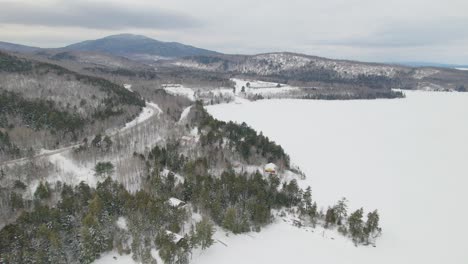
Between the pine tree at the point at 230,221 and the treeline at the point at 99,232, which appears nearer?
the treeline at the point at 99,232

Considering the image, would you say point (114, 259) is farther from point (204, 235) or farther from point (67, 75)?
point (67, 75)

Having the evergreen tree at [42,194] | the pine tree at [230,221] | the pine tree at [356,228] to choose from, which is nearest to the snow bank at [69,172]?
the evergreen tree at [42,194]

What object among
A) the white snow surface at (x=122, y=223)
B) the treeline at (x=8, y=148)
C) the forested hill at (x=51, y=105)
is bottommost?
the white snow surface at (x=122, y=223)

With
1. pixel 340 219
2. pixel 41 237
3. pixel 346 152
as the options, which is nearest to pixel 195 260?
pixel 41 237

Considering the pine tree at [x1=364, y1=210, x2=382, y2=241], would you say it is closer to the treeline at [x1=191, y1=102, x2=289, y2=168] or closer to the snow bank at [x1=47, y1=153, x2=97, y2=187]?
the treeline at [x1=191, y1=102, x2=289, y2=168]

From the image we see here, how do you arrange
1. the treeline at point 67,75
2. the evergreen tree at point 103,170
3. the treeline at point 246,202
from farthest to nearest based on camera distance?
the treeline at point 67,75 < the evergreen tree at point 103,170 < the treeline at point 246,202

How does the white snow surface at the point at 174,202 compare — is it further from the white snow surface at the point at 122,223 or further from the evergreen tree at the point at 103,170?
the evergreen tree at the point at 103,170

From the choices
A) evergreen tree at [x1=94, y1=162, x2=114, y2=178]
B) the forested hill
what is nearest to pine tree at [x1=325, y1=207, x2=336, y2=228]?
evergreen tree at [x1=94, y1=162, x2=114, y2=178]
